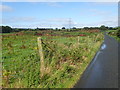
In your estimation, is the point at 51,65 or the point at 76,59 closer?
→ the point at 51,65

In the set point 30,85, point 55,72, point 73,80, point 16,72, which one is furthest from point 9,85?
point 73,80

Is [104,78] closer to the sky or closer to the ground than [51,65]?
closer to the ground

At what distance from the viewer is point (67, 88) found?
18.7 ft

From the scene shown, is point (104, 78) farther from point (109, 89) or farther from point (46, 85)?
point (46, 85)

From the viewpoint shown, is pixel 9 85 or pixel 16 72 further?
pixel 16 72

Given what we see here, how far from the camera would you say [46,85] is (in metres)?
5.68

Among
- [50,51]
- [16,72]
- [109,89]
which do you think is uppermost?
[50,51]

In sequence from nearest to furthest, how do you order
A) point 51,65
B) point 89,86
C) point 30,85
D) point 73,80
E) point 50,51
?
point 30,85
point 89,86
point 73,80
point 51,65
point 50,51

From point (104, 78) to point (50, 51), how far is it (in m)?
2.75

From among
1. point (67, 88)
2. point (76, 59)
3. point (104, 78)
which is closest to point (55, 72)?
point (67, 88)

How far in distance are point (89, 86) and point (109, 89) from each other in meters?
0.73

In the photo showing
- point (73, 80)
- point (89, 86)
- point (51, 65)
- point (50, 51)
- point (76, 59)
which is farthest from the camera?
point (76, 59)

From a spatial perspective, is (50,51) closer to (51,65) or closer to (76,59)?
(51,65)

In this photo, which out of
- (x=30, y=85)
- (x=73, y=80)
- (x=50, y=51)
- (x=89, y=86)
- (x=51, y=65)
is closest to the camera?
(x=30, y=85)
